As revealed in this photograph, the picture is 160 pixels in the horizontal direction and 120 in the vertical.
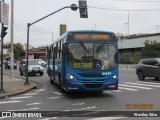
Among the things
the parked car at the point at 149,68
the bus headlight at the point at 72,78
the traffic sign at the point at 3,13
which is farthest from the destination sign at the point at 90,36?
the parked car at the point at 149,68

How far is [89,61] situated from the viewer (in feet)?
55.8

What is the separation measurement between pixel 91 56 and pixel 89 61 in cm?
24

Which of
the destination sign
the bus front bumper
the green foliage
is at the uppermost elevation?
the green foliage

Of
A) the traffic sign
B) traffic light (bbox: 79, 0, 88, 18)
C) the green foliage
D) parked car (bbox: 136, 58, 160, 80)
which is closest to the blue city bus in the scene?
the traffic sign

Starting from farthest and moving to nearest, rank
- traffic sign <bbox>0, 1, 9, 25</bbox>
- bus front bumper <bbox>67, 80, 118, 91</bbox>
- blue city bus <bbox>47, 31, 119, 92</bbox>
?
traffic sign <bbox>0, 1, 9, 25</bbox> → blue city bus <bbox>47, 31, 119, 92</bbox> → bus front bumper <bbox>67, 80, 118, 91</bbox>

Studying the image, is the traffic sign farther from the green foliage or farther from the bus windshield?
the green foliage

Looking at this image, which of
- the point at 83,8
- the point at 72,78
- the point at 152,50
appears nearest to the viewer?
the point at 72,78

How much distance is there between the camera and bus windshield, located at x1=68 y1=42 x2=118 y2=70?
17.0 m

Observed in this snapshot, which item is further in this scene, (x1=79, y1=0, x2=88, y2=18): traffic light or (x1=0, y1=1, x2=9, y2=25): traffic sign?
(x1=79, y1=0, x2=88, y2=18): traffic light

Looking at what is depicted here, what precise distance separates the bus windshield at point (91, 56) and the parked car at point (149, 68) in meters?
11.5

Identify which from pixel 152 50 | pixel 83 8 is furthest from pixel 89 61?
pixel 152 50

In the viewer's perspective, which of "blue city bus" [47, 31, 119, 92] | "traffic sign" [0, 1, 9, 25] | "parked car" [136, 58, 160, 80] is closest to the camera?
"blue city bus" [47, 31, 119, 92]

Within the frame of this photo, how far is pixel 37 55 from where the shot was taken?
14350 cm

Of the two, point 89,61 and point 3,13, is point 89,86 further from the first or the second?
point 3,13
